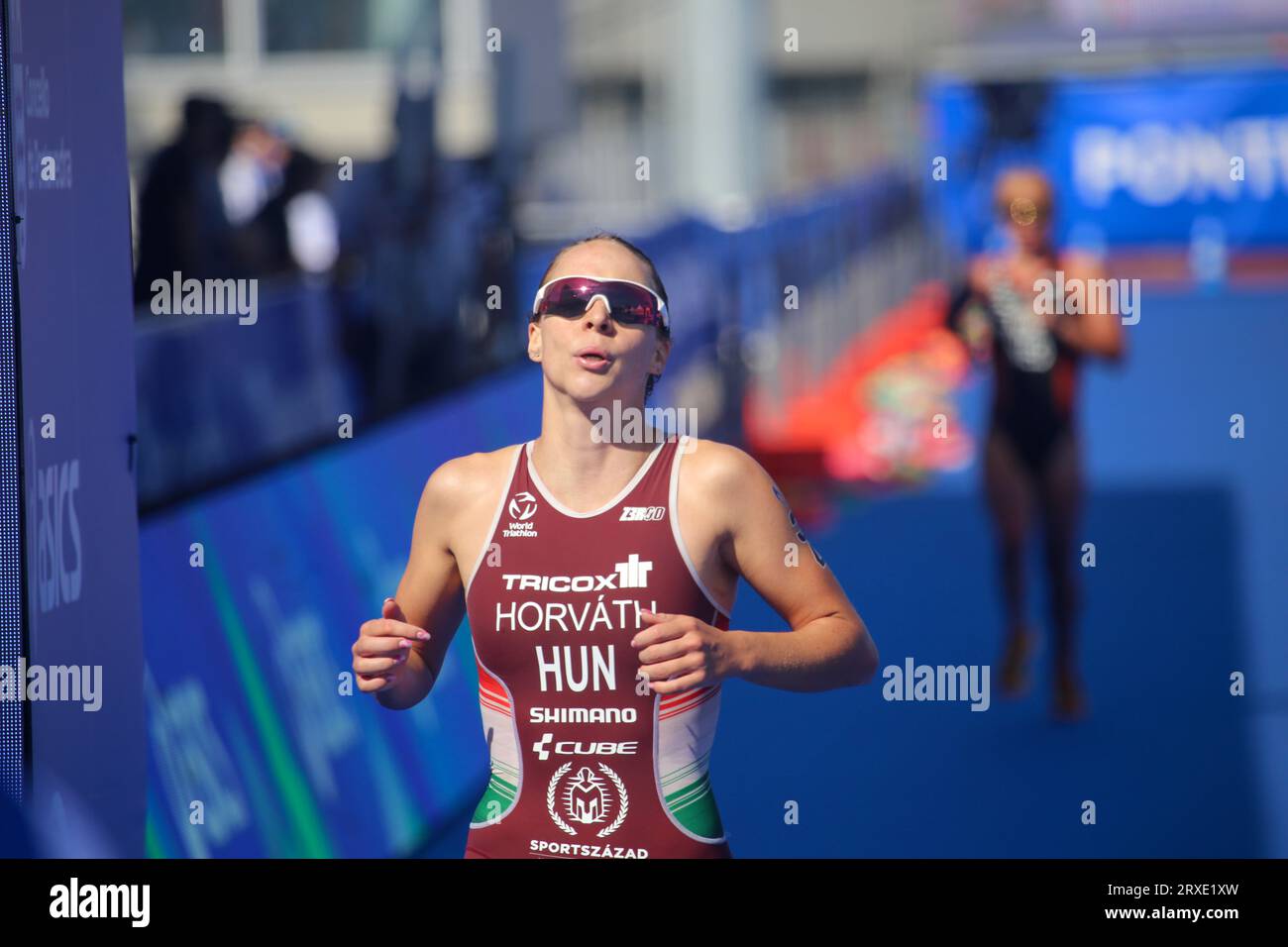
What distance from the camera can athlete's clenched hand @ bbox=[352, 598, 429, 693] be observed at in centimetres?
307

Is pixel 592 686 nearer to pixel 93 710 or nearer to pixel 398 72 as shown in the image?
pixel 93 710

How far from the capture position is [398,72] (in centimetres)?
1504

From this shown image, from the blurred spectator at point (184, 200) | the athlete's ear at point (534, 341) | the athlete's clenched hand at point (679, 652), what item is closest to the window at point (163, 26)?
the blurred spectator at point (184, 200)

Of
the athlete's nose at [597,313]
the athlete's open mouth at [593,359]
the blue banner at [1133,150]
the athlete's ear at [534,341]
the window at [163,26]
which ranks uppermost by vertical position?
the window at [163,26]

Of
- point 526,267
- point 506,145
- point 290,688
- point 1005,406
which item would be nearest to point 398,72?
point 506,145

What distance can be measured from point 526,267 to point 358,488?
11.7ft

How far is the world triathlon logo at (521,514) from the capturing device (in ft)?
10.6
